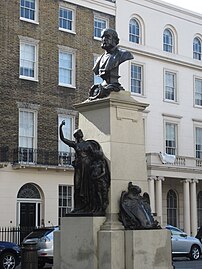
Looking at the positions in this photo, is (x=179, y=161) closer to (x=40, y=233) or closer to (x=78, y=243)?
(x=40, y=233)

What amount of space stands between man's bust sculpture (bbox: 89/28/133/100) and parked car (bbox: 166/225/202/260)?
16.0 m

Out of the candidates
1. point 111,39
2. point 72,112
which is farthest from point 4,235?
point 111,39

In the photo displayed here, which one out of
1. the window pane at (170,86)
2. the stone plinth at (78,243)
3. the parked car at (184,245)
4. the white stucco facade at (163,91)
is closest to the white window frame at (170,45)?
the white stucco facade at (163,91)

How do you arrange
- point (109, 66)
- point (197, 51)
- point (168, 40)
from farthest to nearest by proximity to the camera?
point (197, 51), point (168, 40), point (109, 66)

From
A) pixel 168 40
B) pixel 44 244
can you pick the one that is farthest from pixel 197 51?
pixel 44 244

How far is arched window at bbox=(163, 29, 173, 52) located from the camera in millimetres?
45219

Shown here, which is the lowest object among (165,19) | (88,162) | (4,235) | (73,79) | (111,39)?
(4,235)

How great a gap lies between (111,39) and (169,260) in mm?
4726

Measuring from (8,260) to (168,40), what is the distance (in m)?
27.0

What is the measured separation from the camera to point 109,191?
41.5ft

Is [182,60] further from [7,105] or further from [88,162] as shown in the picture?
[88,162]

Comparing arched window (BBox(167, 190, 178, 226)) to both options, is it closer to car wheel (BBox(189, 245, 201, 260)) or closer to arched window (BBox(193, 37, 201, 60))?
arched window (BBox(193, 37, 201, 60))

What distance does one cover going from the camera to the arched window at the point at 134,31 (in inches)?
1689

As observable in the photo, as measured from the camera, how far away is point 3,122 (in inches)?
1377
